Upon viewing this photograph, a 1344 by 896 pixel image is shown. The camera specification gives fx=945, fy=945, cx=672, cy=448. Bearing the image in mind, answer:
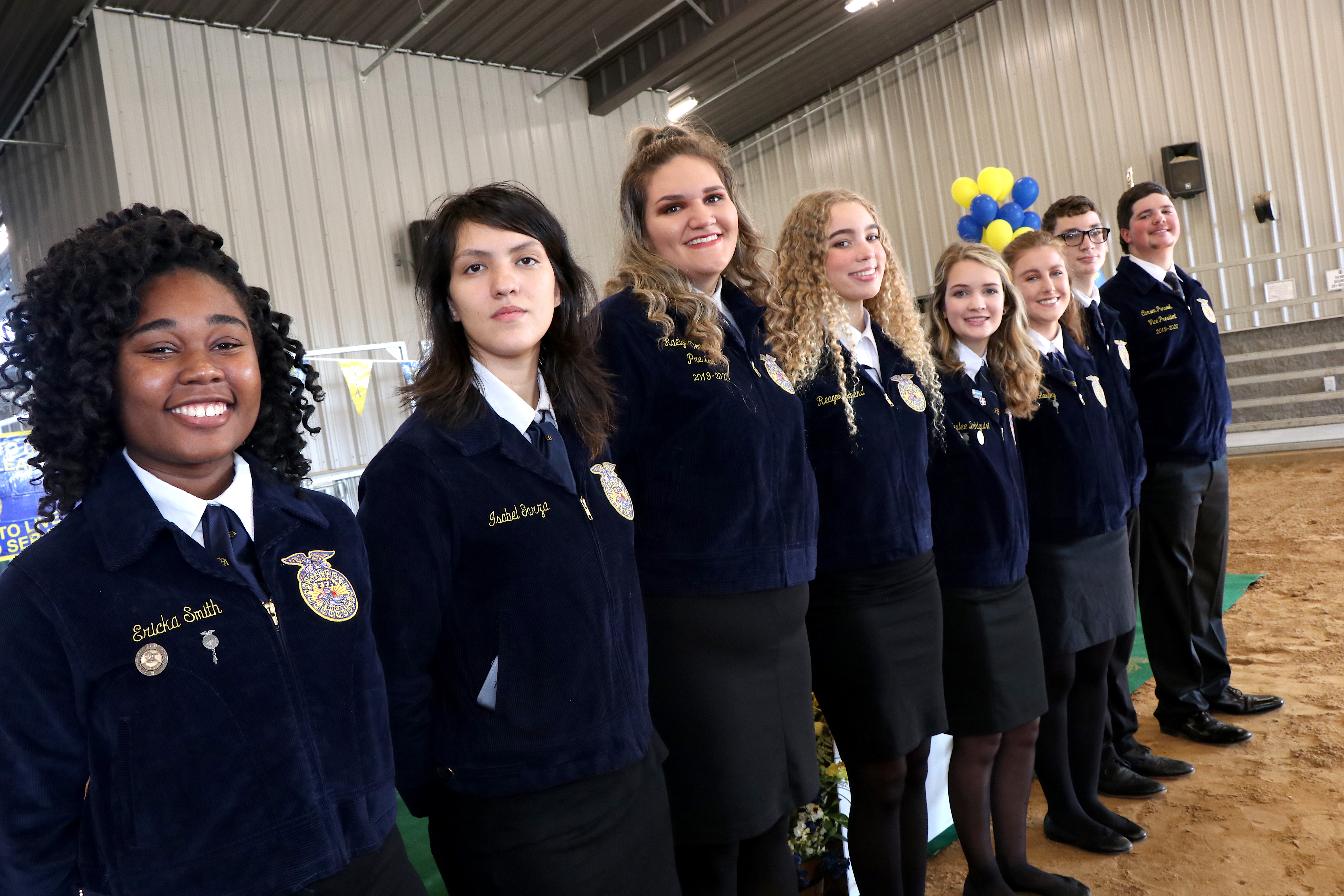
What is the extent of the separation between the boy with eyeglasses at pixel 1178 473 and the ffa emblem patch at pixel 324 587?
2.75 meters

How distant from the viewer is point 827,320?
6.45ft

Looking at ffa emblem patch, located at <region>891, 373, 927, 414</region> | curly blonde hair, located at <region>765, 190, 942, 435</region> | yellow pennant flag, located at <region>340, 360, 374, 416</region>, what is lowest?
ffa emblem patch, located at <region>891, 373, 927, 414</region>

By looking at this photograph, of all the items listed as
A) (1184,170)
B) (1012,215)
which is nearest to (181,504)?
(1012,215)

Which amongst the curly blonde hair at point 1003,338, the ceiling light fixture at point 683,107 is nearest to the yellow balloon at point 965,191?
the ceiling light fixture at point 683,107

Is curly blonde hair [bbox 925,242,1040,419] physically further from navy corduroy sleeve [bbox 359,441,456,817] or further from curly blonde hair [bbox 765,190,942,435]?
navy corduroy sleeve [bbox 359,441,456,817]

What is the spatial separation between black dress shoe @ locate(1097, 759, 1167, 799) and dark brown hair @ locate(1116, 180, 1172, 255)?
1661 mm

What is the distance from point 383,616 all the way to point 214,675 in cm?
26

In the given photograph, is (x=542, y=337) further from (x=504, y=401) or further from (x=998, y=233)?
(x=998, y=233)

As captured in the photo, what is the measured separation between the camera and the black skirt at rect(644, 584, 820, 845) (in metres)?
1.52

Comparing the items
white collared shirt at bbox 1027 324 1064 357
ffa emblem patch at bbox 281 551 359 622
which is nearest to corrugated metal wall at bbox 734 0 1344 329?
white collared shirt at bbox 1027 324 1064 357

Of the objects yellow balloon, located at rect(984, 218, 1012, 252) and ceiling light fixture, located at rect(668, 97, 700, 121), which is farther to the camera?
ceiling light fixture, located at rect(668, 97, 700, 121)

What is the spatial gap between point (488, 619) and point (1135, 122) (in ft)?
35.8

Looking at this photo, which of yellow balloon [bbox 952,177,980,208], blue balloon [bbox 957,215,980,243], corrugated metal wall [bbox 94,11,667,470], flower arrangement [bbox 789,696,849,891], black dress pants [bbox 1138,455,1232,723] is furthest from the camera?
yellow balloon [bbox 952,177,980,208]

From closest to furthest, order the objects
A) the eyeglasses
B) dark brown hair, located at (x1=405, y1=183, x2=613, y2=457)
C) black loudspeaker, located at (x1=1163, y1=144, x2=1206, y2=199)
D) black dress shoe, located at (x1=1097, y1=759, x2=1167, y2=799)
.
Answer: dark brown hair, located at (x1=405, y1=183, x2=613, y2=457) < black dress shoe, located at (x1=1097, y1=759, x2=1167, y2=799) < the eyeglasses < black loudspeaker, located at (x1=1163, y1=144, x2=1206, y2=199)
